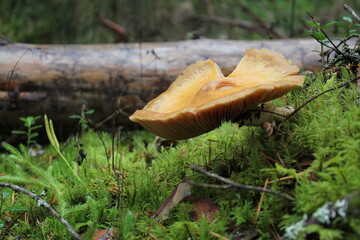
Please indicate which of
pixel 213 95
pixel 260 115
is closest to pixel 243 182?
pixel 260 115

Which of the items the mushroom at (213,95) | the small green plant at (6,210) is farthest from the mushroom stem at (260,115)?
the small green plant at (6,210)

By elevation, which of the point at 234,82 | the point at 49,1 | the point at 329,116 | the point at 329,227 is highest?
the point at 49,1

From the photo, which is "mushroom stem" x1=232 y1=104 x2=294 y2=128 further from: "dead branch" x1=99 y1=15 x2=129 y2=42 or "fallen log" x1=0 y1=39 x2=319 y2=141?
"dead branch" x1=99 y1=15 x2=129 y2=42

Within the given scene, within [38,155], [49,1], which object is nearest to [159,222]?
[38,155]

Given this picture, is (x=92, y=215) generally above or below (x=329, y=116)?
below

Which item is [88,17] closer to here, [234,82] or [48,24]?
[48,24]

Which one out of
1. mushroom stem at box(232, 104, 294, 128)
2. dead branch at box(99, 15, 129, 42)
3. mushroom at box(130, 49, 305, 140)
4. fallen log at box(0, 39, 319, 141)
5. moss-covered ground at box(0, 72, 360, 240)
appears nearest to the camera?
moss-covered ground at box(0, 72, 360, 240)

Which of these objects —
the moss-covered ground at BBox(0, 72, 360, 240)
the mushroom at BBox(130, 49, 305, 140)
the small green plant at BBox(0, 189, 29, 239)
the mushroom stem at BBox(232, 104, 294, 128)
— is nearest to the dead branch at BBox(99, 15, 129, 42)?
the moss-covered ground at BBox(0, 72, 360, 240)
